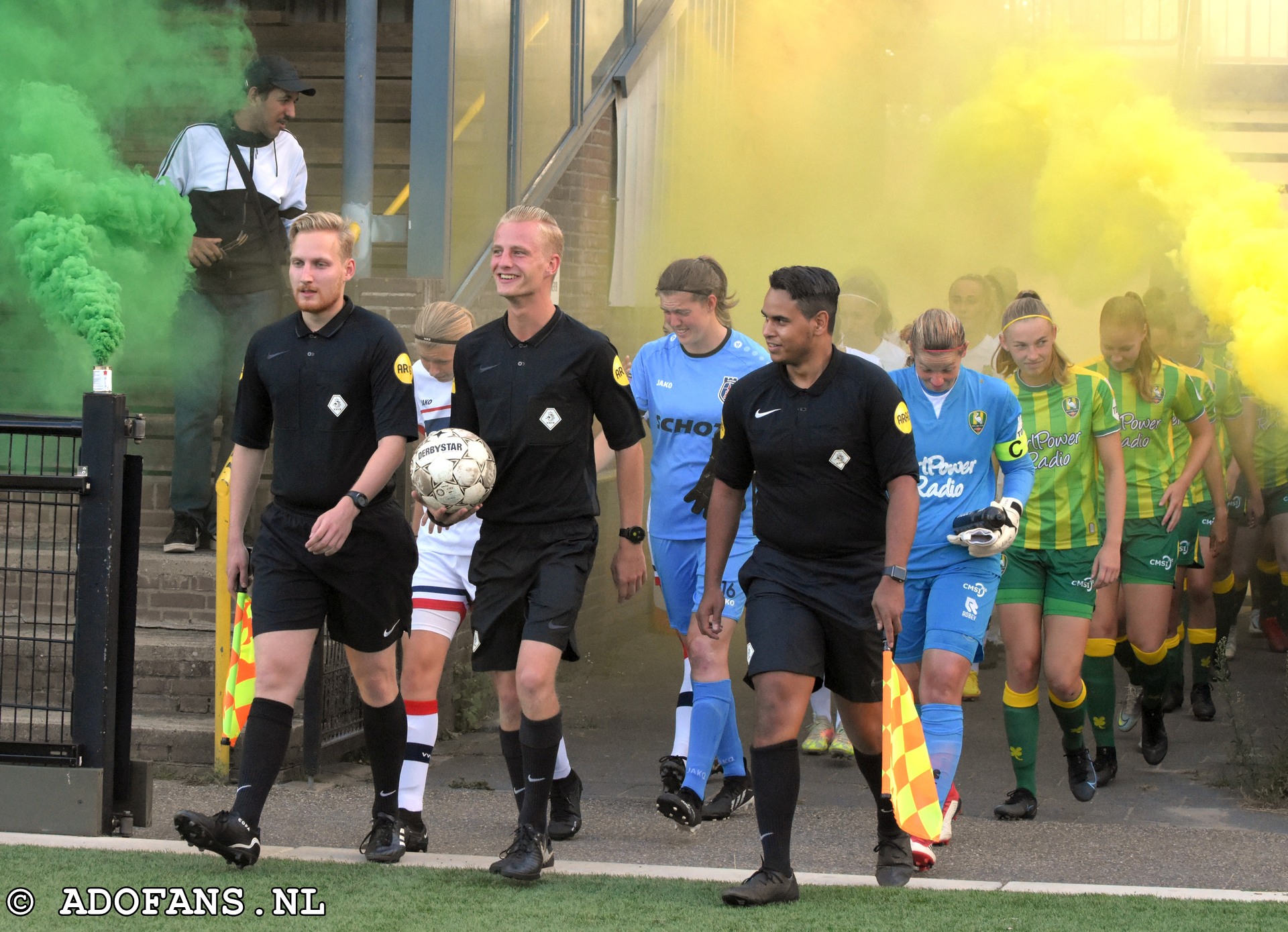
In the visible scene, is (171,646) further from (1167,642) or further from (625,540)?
(1167,642)

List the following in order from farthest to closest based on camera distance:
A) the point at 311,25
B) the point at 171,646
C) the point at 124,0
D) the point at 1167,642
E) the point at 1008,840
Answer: the point at 311,25 → the point at 124,0 → the point at 1167,642 → the point at 171,646 → the point at 1008,840

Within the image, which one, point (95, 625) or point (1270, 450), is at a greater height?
point (1270, 450)

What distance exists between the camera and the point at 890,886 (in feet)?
16.9

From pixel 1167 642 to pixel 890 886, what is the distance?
3.36 meters

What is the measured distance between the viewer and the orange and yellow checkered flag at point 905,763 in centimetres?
503

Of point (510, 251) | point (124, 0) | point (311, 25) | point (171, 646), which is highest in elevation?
point (311, 25)

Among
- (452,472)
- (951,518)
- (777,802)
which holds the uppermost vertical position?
(452,472)

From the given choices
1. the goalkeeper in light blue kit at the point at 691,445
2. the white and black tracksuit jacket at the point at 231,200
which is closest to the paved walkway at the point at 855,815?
the goalkeeper in light blue kit at the point at 691,445

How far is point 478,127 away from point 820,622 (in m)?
4.89

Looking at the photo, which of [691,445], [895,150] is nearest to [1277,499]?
[691,445]

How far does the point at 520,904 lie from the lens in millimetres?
4801

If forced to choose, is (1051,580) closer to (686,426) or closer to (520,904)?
(686,426)

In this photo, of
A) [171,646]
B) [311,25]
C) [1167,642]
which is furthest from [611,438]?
[311,25]

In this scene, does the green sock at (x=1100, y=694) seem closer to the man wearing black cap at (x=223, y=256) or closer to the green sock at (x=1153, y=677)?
the green sock at (x=1153, y=677)
